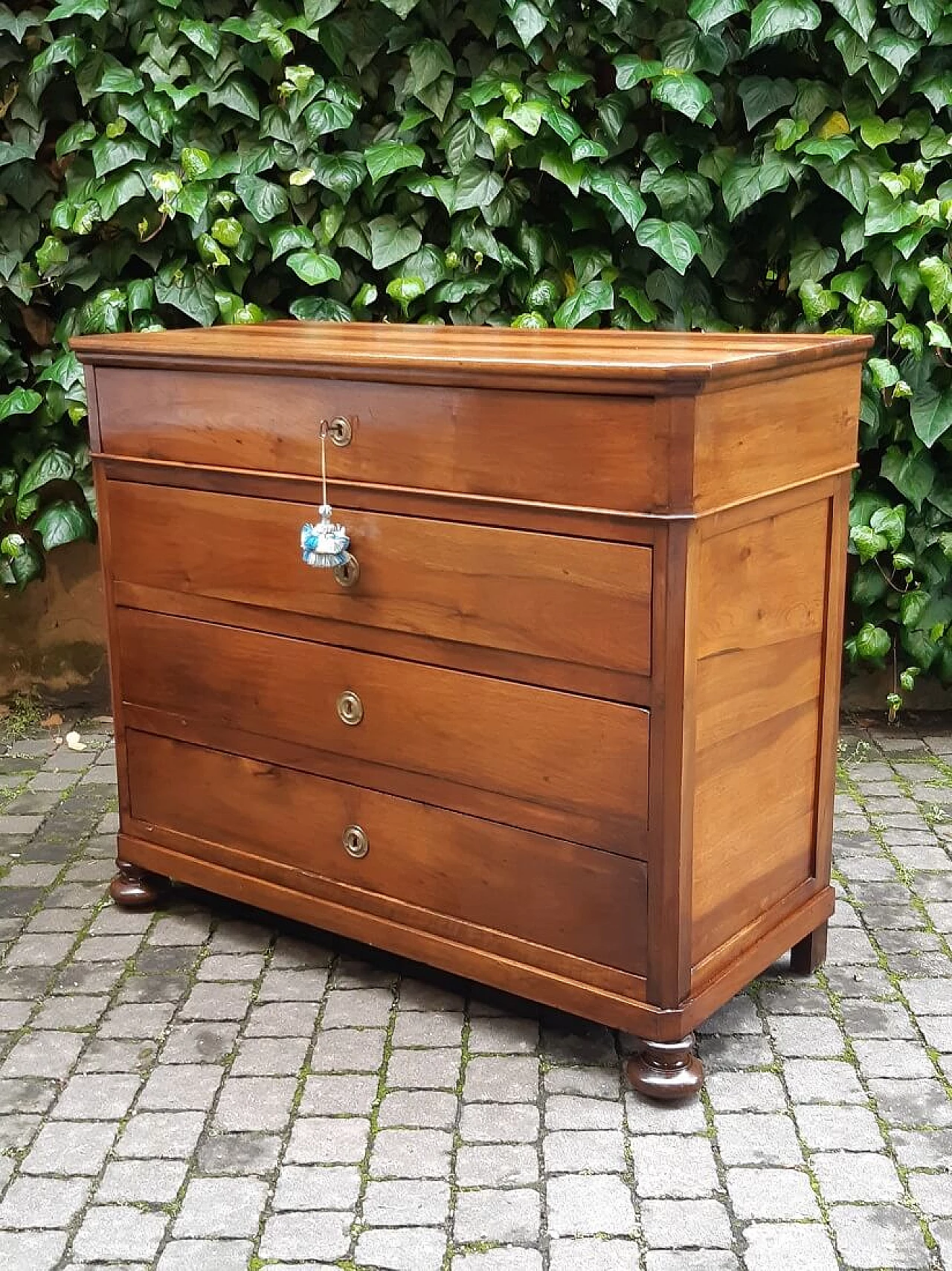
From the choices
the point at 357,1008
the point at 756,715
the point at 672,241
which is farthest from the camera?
the point at 672,241

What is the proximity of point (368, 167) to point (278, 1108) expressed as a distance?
90.3 inches

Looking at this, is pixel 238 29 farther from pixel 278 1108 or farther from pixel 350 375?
pixel 278 1108

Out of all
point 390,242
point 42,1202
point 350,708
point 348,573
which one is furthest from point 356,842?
point 390,242

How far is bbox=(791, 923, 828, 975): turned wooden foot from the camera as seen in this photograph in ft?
8.93

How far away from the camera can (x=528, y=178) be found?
370cm

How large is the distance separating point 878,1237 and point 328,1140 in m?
0.81

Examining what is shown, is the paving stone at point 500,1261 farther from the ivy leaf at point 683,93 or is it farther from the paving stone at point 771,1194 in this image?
the ivy leaf at point 683,93

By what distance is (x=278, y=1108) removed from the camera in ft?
7.58

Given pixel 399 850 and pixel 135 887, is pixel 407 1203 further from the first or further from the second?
pixel 135 887

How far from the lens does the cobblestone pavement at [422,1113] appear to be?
199cm

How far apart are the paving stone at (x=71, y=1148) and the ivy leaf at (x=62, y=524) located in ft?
6.73

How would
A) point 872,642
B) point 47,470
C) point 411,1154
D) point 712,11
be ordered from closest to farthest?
1. point 411,1154
2. point 712,11
3. point 872,642
4. point 47,470

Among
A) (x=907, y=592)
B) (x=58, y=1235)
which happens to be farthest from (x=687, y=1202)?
(x=907, y=592)

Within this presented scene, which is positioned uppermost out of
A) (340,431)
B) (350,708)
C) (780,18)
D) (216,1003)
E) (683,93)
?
(780,18)
